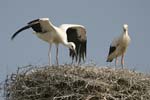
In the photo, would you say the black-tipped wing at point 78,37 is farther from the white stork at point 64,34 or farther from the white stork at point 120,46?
the white stork at point 120,46

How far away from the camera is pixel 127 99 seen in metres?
10.7

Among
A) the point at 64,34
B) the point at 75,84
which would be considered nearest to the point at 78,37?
the point at 64,34

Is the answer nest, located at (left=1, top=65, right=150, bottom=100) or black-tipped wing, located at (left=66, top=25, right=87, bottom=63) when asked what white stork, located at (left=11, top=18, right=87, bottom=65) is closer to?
black-tipped wing, located at (left=66, top=25, right=87, bottom=63)

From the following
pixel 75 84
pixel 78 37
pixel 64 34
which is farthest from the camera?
pixel 78 37

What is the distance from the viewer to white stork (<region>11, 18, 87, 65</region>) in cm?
1336

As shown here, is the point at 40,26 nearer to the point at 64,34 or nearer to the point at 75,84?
the point at 64,34

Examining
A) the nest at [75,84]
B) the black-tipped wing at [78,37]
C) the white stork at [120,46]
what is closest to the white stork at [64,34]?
the black-tipped wing at [78,37]

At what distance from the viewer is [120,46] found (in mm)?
14055

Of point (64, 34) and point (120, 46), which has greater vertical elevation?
point (64, 34)

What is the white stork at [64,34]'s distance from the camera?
526 inches

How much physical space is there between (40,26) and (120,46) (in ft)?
5.87

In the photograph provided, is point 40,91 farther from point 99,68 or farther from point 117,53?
point 117,53

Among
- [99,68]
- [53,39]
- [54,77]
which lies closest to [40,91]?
[54,77]

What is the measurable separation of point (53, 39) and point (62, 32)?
0.77ft
